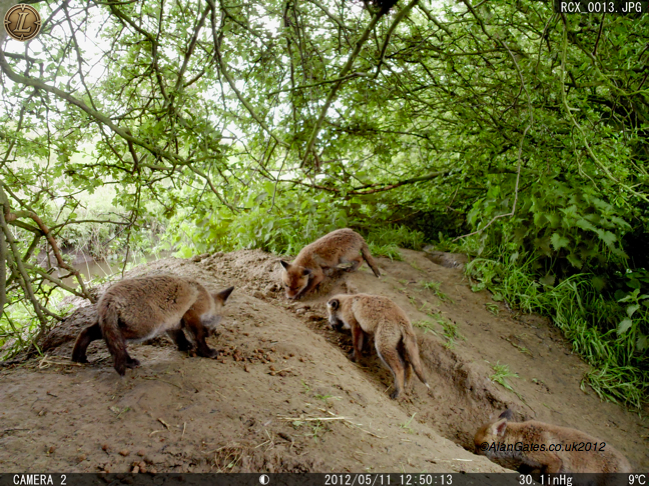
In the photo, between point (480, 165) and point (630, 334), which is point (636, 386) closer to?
point (630, 334)

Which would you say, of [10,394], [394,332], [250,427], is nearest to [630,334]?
[394,332]

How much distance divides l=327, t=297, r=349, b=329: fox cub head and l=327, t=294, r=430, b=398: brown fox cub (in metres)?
0.05

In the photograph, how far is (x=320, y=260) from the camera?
5203 mm

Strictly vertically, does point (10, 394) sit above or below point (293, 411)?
above

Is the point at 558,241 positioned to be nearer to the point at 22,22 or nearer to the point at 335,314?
the point at 335,314

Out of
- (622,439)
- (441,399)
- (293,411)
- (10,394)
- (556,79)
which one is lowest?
(622,439)

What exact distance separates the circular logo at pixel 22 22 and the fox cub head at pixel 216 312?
243cm

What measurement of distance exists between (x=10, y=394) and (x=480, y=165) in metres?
5.59

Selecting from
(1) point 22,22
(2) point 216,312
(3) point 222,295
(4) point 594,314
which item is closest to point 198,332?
(2) point 216,312

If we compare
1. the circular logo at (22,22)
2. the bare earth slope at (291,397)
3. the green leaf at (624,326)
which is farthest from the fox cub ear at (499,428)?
the circular logo at (22,22)

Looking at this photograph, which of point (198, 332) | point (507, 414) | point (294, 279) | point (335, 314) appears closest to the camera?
point (198, 332)

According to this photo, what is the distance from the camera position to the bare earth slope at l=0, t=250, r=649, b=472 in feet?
7.28

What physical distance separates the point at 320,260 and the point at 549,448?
2.99m

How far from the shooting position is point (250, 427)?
2.45 m
